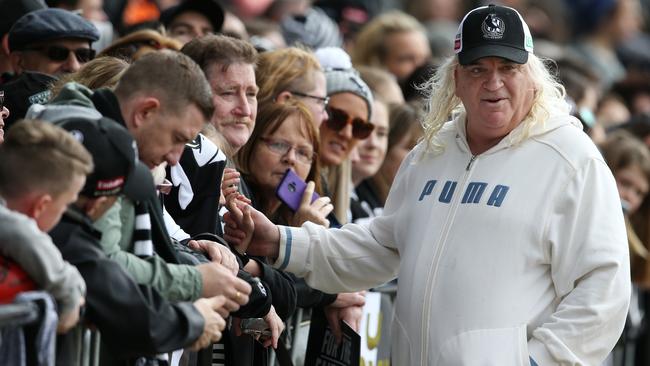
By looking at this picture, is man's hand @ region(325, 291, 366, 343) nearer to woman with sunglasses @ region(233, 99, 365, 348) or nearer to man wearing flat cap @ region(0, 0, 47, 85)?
woman with sunglasses @ region(233, 99, 365, 348)

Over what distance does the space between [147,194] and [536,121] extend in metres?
2.05

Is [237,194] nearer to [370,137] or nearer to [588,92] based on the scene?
[370,137]

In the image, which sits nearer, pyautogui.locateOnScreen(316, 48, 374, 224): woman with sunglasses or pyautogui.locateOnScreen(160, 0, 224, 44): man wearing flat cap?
pyautogui.locateOnScreen(316, 48, 374, 224): woman with sunglasses

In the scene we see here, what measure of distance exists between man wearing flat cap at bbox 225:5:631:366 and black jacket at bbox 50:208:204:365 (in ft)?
5.11

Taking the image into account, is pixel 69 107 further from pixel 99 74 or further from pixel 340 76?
pixel 340 76

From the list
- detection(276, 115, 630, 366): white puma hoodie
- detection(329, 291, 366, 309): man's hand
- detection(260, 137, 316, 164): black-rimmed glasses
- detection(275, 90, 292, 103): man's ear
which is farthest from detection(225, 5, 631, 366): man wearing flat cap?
detection(275, 90, 292, 103): man's ear

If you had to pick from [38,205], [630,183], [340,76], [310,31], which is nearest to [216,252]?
[38,205]

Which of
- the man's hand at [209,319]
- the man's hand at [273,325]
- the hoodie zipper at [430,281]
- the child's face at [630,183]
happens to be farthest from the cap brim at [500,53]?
the child's face at [630,183]

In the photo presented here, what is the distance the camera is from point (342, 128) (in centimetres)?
819

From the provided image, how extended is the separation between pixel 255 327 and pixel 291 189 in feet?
2.89

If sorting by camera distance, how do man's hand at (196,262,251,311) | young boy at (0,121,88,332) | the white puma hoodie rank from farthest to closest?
the white puma hoodie < man's hand at (196,262,251,311) < young boy at (0,121,88,332)

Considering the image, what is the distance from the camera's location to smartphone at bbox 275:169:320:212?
6.88 metres

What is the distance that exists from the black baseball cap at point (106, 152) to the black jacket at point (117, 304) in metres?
0.13

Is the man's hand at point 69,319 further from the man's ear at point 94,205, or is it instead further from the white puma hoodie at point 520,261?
the white puma hoodie at point 520,261
